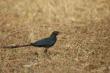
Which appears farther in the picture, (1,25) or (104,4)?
(104,4)

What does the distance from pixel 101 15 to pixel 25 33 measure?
8.21ft

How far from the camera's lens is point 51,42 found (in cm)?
1017

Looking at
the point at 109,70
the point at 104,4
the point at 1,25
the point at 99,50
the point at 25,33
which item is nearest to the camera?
the point at 109,70

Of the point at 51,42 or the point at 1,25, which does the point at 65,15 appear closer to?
the point at 1,25

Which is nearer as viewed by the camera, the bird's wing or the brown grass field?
the brown grass field

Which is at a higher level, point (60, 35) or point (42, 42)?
point (42, 42)

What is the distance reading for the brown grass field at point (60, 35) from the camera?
984 centimetres

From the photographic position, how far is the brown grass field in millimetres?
9844

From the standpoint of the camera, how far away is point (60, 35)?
11805 mm

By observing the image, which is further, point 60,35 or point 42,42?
point 60,35

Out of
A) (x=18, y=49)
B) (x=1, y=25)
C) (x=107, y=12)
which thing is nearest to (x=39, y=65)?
(x=18, y=49)

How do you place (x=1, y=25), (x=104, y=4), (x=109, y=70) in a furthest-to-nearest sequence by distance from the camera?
(x=104, y=4), (x=1, y=25), (x=109, y=70)

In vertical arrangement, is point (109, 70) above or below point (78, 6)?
below

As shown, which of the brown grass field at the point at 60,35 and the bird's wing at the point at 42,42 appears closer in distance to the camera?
the brown grass field at the point at 60,35
